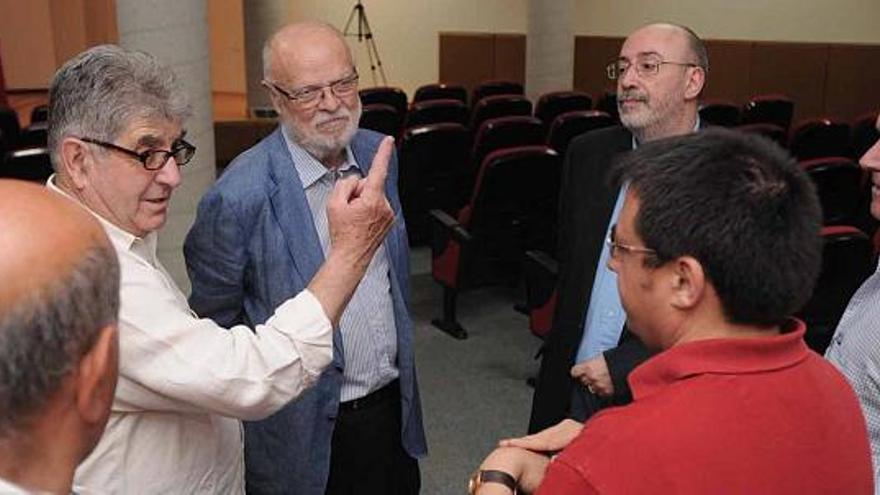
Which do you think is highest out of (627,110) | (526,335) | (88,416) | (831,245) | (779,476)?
(627,110)

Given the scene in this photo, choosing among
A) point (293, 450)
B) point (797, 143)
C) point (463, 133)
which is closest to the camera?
point (293, 450)

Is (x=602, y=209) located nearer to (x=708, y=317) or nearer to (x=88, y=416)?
(x=708, y=317)

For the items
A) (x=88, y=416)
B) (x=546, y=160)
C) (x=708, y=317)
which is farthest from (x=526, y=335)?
(x=88, y=416)

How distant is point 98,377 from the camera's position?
0.87 meters

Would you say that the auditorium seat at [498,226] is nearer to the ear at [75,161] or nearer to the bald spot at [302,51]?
the bald spot at [302,51]

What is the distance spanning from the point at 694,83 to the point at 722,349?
152 cm

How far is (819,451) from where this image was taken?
1029 mm

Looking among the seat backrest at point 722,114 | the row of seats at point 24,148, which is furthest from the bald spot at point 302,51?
the seat backrest at point 722,114

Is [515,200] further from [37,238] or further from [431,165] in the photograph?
[37,238]

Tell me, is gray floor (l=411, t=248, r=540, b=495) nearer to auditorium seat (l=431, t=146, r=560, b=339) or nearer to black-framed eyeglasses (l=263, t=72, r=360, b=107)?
auditorium seat (l=431, t=146, r=560, b=339)

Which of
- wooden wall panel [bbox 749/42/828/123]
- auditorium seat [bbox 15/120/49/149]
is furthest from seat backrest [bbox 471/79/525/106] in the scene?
auditorium seat [bbox 15/120/49/149]

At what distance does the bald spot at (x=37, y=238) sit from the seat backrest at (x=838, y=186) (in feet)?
13.3

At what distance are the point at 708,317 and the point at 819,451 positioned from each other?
8.1 inches

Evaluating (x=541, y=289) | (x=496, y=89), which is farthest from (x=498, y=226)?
(x=496, y=89)
